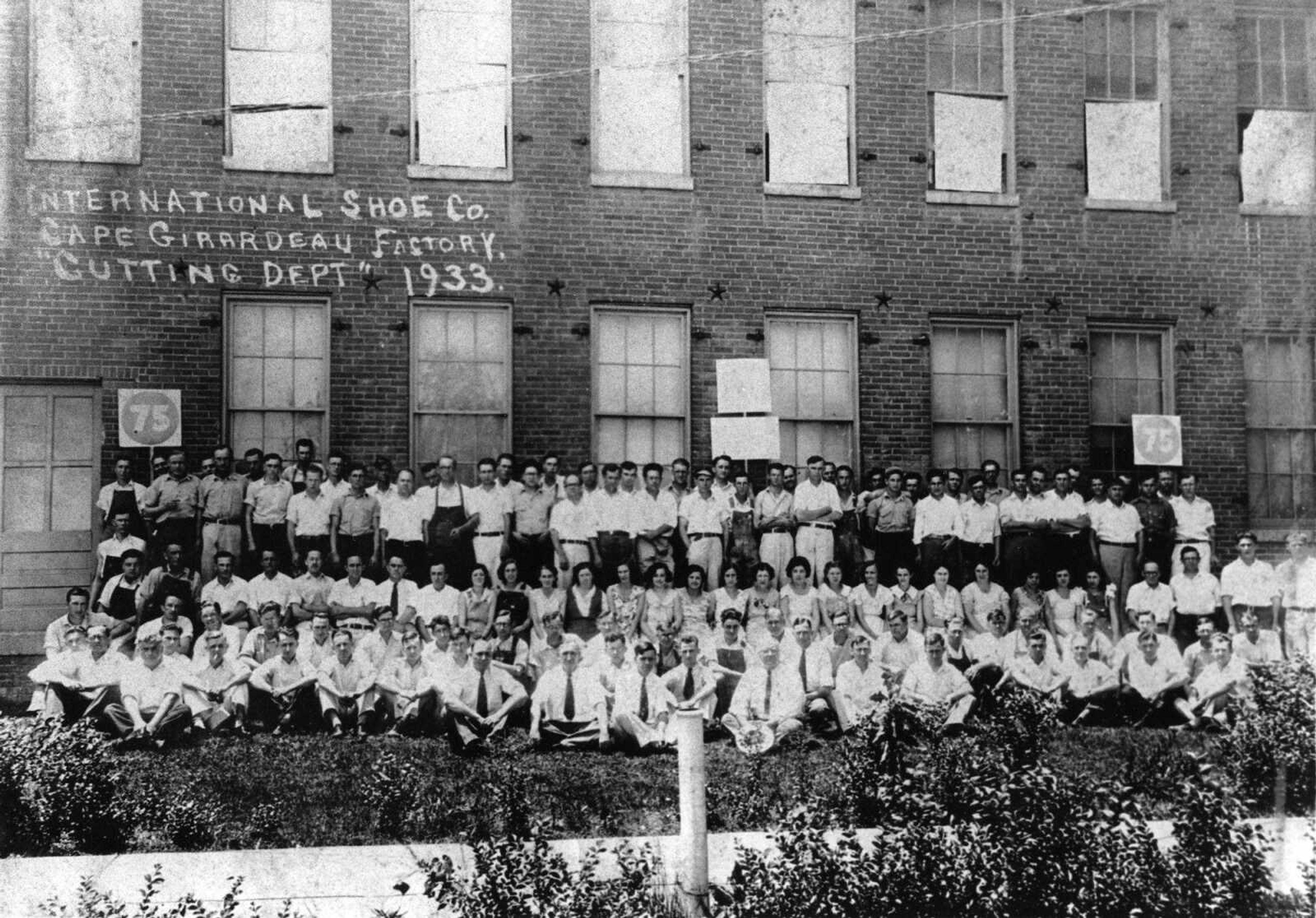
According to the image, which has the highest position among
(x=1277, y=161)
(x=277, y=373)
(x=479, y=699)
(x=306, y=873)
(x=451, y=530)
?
(x=1277, y=161)

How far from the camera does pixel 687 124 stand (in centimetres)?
1098

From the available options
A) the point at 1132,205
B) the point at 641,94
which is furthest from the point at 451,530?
the point at 1132,205

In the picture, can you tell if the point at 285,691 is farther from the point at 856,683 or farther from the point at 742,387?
the point at 742,387

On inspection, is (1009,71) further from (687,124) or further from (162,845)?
(162,845)

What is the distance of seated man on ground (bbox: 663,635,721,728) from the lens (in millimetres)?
9695

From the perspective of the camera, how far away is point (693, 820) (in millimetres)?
6473

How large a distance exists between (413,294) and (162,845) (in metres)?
4.94

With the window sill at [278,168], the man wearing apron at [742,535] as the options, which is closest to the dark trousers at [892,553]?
the man wearing apron at [742,535]

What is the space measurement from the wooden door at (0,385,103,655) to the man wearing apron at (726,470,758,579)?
17.4ft

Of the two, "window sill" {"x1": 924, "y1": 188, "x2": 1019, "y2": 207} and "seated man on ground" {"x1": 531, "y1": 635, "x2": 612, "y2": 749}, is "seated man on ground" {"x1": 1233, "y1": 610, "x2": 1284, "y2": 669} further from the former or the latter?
"seated man on ground" {"x1": 531, "y1": 635, "x2": 612, "y2": 749}

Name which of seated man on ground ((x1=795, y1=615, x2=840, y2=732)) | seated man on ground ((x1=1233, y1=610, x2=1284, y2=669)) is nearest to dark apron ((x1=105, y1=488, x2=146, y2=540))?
seated man on ground ((x1=795, y1=615, x2=840, y2=732))

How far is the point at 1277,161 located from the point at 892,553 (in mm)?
5651

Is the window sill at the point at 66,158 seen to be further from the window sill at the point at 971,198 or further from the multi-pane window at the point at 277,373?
the window sill at the point at 971,198

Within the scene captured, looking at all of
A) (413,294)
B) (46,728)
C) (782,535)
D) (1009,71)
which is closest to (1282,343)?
(1009,71)
